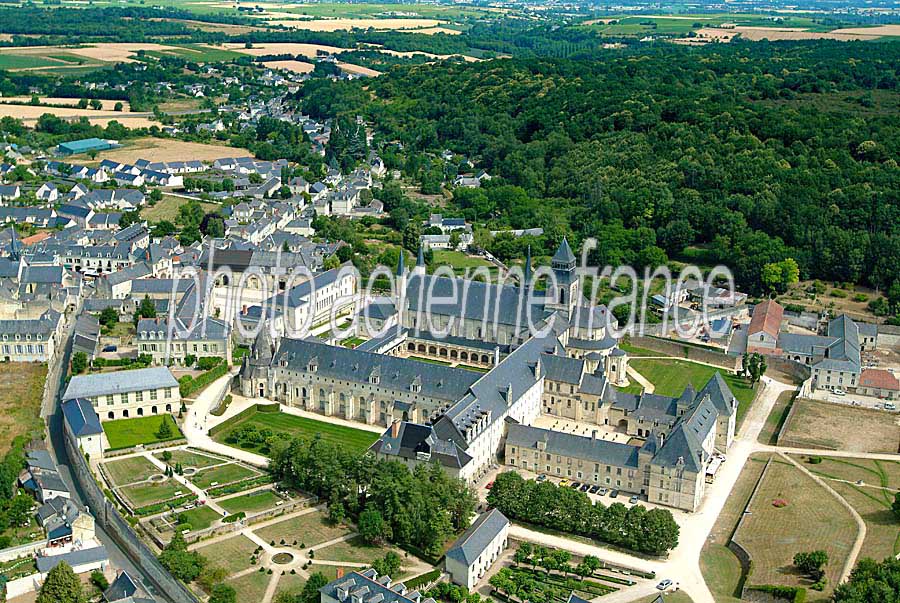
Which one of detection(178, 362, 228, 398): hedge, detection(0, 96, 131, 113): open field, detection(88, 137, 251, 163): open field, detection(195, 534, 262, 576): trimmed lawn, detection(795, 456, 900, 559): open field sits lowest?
detection(195, 534, 262, 576): trimmed lawn

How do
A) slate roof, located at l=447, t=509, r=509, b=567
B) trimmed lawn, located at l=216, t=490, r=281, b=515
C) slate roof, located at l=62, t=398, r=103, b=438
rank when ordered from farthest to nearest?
1. slate roof, located at l=62, t=398, r=103, b=438
2. trimmed lawn, located at l=216, t=490, r=281, b=515
3. slate roof, located at l=447, t=509, r=509, b=567

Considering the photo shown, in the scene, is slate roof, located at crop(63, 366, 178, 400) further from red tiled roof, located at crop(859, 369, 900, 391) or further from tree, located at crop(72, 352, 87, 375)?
red tiled roof, located at crop(859, 369, 900, 391)

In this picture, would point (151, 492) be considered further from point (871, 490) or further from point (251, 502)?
point (871, 490)

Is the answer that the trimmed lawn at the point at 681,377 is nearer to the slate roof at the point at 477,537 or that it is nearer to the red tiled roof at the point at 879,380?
the red tiled roof at the point at 879,380

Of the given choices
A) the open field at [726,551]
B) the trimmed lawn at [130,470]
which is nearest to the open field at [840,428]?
the open field at [726,551]

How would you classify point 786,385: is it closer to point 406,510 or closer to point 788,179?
point 406,510

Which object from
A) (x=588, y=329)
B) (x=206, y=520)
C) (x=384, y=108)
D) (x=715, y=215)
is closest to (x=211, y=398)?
(x=206, y=520)

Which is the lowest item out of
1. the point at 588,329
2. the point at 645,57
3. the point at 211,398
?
the point at 211,398

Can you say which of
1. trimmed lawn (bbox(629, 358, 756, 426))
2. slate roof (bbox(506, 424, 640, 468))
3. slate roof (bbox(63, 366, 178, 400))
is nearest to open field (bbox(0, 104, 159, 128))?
slate roof (bbox(63, 366, 178, 400))
